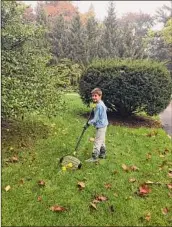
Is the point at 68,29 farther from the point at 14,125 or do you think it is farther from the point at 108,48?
the point at 14,125

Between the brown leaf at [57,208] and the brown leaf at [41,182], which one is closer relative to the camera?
the brown leaf at [57,208]

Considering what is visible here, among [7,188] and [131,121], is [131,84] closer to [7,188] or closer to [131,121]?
[131,121]

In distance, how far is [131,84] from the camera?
11125mm

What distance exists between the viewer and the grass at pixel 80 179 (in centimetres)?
512

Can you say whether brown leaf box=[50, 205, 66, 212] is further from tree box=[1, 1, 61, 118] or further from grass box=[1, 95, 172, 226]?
tree box=[1, 1, 61, 118]

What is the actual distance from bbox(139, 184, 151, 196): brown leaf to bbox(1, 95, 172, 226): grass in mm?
81

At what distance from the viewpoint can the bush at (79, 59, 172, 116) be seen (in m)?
11.1

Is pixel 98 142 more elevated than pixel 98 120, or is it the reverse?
pixel 98 120

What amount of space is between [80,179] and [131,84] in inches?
209

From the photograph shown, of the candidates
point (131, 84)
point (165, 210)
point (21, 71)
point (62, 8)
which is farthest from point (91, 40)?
point (62, 8)

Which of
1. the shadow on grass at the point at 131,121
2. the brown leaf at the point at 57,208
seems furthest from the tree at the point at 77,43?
the brown leaf at the point at 57,208

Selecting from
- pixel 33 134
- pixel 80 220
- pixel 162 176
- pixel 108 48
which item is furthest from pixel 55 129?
pixel 108 48

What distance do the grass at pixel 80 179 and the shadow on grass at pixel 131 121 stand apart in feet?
4.57

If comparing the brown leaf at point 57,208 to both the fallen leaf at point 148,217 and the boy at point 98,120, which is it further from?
the boy at point 98,120
